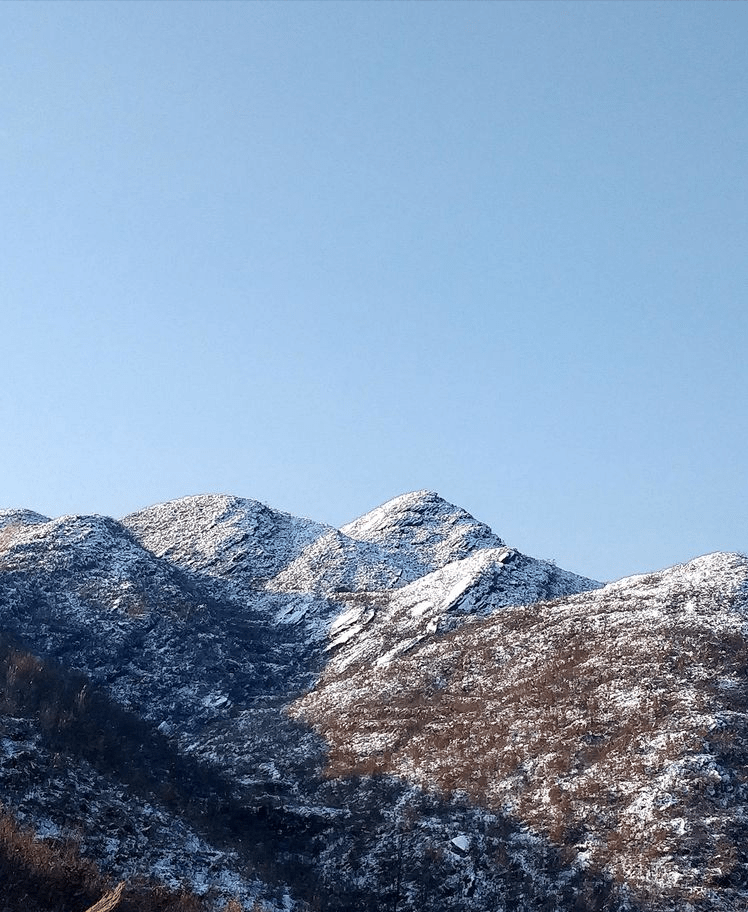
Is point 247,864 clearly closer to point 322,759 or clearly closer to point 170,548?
point 322,759

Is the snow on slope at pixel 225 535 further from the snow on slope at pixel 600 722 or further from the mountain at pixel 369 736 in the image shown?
the snow on slope at pixel 600 722

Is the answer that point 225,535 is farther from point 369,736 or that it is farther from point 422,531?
point 369,736

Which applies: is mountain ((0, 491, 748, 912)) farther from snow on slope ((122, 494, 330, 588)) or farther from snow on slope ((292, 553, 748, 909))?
snow on slope ((122, 494, 330, 588))

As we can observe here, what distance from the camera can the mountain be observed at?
2728 centimetres

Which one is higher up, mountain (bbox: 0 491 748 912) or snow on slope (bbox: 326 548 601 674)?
snow on slope (bbox: 326 548 601 674)

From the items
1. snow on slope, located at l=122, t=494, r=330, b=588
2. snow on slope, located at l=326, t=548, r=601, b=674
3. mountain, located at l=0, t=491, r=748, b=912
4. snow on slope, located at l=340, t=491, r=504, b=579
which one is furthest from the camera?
snow on slope, located at l=340, t=491, r=504, b=579

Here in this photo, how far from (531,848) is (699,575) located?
22325 millimetres

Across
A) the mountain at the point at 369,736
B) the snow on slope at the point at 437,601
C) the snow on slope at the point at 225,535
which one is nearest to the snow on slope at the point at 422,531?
the snow on slope at the point at 225,535

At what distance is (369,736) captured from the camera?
3825 cm

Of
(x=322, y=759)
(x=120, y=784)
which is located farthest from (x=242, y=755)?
(x=120, y=784)

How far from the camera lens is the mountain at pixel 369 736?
89.5ft

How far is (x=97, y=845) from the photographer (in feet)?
87.7

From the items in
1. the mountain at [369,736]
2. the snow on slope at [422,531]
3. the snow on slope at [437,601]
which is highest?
the snow on slope at [422,531]

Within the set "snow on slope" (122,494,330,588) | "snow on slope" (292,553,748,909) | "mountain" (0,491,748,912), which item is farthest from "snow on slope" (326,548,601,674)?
"snow on slope" (122,494,330,588)
